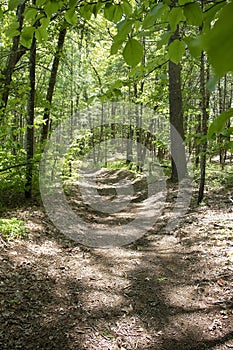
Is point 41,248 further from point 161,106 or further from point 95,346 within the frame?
point 161,106

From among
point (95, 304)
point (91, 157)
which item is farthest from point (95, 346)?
point (91, 157)

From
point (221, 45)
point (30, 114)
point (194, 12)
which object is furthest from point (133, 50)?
point (30, 114)

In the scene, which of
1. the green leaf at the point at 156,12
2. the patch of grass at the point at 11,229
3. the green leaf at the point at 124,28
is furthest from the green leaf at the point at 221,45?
the patch of grass at the point at 11,229

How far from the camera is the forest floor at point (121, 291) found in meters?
2.86

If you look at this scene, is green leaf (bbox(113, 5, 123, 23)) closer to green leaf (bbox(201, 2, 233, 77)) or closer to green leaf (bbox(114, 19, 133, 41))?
green leaf (bbox(114, 19, 133, 41))

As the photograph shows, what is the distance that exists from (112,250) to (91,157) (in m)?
22.6

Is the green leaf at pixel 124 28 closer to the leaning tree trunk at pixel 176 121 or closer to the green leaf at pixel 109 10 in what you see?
the green leaf at pixel 109 10

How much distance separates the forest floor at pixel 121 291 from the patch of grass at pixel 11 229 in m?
0.12

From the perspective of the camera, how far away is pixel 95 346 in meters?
2.74

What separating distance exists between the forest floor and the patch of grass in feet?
0.41

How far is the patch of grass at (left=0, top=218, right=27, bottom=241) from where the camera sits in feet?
16.0

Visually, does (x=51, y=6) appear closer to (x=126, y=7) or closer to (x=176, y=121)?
(x=126, y=7)

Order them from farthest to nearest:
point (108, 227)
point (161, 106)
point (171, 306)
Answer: point (161, 106) < point (108, 227) < point (171, 306)

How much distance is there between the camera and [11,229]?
501 cm
